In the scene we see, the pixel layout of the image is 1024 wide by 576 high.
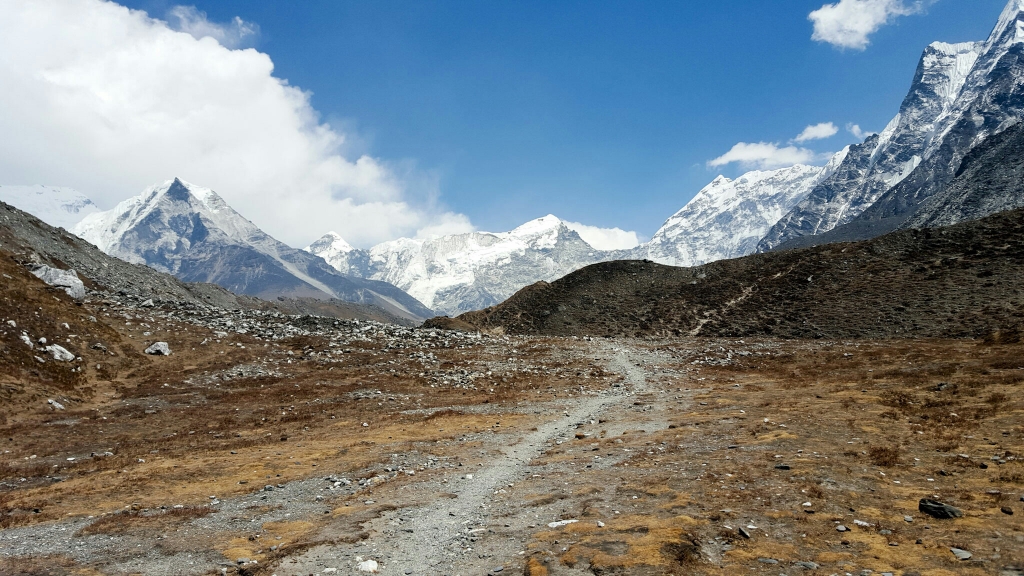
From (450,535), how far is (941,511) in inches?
461

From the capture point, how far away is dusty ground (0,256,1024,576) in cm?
1103

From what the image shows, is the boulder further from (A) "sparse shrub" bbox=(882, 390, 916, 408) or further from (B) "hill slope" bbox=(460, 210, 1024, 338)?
(A) "sparse shrub" bbox=(882, 390, 916, 408)

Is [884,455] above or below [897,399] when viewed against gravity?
below

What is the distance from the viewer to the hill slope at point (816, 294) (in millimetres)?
59312

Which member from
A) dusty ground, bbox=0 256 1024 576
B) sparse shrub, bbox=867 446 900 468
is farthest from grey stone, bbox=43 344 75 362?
sparse shrub, bbox=867 446 900 468

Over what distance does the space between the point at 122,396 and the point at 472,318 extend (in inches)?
2735

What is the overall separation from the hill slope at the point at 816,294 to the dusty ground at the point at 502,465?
1674cm

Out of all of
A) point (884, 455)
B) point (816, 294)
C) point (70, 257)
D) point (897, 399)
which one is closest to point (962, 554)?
point (884, 455)

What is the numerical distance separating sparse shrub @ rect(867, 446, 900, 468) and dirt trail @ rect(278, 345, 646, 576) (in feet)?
A: 37.4

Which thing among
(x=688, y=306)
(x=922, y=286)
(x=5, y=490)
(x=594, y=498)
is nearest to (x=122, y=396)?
(x=5, y=490)

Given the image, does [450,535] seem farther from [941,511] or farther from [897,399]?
[897,399]

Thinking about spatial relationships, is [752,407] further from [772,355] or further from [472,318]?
[472,318]

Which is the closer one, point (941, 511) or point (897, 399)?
point (941, 511)

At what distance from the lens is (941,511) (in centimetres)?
1084
